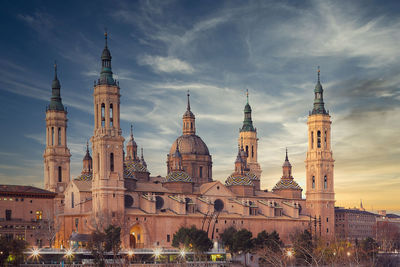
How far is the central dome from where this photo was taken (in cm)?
13488

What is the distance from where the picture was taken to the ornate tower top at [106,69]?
11206 centimetres

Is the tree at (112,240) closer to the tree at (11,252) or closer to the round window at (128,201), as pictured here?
the tree at (11,252)

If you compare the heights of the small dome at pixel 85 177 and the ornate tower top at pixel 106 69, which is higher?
the ornate tower top at pixel 106 69

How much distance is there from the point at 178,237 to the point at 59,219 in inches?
939

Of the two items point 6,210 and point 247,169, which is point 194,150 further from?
point 6,210

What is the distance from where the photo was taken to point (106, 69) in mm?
113125

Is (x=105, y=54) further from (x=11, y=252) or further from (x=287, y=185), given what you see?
(x=287, y=185)

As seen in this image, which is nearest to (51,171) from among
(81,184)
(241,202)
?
(81,184)

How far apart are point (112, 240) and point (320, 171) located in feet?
185

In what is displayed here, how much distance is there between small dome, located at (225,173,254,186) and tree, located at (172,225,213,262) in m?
26.8

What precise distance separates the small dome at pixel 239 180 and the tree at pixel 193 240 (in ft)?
87.9

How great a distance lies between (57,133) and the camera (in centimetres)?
13438

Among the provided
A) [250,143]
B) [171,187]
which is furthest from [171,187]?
[250,143]

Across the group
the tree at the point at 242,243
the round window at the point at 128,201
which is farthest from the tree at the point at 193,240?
the round window at the point at 128,201
